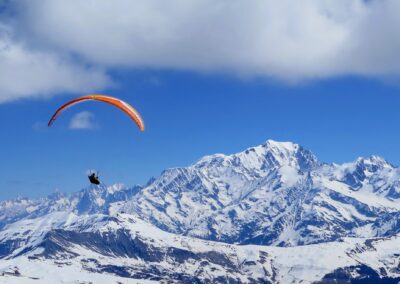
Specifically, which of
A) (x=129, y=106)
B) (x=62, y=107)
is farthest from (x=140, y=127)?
(x=62, y=107)

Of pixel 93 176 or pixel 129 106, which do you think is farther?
pixel 129 106

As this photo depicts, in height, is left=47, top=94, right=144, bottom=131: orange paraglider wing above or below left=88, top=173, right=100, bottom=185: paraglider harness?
→ above

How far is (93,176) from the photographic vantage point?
116m

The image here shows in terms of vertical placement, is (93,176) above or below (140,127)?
below

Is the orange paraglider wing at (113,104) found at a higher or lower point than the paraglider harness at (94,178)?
higher

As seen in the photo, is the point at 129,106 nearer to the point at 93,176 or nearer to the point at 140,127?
the point at 140,127

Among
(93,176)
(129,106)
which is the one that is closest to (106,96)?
(129,106)

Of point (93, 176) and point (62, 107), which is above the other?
point (62, 107)

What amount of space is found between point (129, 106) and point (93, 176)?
1682cm

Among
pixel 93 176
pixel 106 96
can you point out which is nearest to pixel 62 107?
pixel 106 96

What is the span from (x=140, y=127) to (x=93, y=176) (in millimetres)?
13007

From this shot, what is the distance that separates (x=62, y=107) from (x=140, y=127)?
53.4ft

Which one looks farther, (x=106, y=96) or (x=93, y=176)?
(x=106, y=96)

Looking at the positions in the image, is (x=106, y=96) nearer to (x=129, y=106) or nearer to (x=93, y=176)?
(x=129, y=106)
